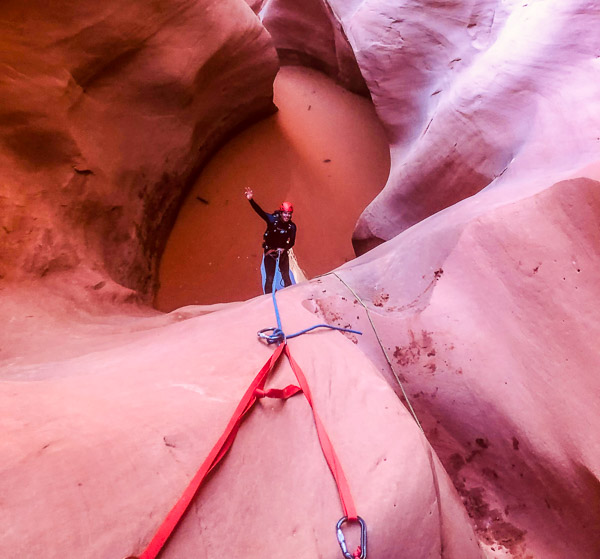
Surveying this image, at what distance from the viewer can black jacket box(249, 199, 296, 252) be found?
3.36 meters

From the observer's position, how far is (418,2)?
12.1 ft

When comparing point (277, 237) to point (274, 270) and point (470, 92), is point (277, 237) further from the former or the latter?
point (470, 92)

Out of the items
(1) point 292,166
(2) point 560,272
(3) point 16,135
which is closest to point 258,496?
(2) point 560,272

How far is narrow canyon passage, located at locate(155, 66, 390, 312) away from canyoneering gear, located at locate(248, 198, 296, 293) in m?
0.42

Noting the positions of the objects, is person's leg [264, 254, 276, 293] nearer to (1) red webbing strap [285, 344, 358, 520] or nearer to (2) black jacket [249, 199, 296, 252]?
(2) black jacket [249, 199, 296, 252]

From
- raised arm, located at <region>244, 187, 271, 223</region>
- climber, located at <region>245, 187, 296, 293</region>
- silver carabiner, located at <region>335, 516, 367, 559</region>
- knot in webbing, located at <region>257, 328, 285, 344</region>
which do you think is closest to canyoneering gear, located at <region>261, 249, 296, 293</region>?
climber, located at <region>245, 187, 296, 293</region>

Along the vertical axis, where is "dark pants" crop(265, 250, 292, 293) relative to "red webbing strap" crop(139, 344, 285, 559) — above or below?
below

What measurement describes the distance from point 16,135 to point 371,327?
2.62m

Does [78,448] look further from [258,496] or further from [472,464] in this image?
[472,464]

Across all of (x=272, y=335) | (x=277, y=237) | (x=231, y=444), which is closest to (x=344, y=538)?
(x=231, y=444)

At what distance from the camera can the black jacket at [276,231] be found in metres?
3.36

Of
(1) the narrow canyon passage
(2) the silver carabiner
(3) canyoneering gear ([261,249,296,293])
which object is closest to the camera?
(2) the silver carabiner

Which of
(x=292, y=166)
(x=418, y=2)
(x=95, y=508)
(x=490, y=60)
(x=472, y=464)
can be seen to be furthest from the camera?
(x=292, y=166)

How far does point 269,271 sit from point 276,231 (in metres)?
0.40
